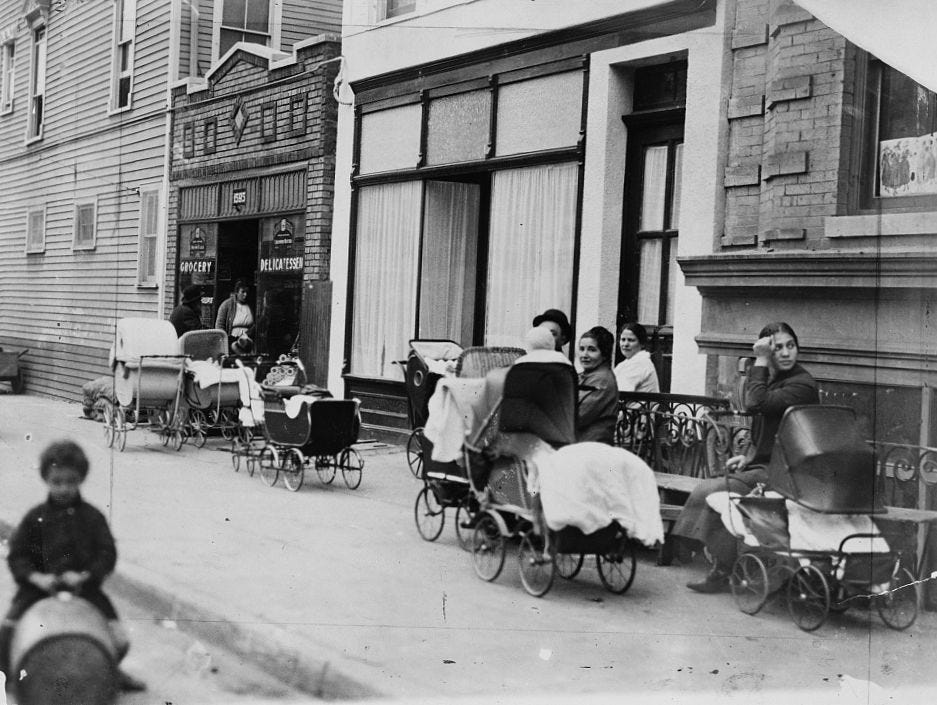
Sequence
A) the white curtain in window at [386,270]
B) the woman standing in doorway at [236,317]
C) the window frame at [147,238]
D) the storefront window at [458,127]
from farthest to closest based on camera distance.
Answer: the storefront window at [458,127] < the white curtain in window at [386,270] < the woman standing in doorway at [236,317] < the window frame at [147,238]

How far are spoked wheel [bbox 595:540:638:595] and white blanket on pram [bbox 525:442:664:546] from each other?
0.37ft

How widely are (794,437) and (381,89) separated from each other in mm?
3028

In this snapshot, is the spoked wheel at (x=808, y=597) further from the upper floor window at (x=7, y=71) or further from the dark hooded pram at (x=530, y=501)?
the upper floor window at (x=7, y=71)

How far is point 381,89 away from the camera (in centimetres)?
578

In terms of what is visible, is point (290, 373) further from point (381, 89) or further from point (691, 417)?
point (691, 417)

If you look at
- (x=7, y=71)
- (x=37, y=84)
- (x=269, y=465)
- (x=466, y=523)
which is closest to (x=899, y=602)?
(x=466, y=523)

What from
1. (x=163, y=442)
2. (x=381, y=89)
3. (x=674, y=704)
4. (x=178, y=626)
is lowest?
(x=674, y=704)

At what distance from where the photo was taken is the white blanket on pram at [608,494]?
15.4ft

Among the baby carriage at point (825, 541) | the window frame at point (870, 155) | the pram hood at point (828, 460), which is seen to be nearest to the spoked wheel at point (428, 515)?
the baby carriage at point (825, 541)

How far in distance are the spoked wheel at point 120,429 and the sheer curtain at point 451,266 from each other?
1903 millimetres

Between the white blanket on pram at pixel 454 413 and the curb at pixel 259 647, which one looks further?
the white blanket on pram at pixel 454 413

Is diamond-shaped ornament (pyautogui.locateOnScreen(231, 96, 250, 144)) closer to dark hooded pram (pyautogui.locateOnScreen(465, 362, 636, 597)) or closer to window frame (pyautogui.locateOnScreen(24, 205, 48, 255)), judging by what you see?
window frame (pyautogui.locateOnScreen(24, 205, 48, 255))

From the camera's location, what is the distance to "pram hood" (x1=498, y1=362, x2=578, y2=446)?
489cm

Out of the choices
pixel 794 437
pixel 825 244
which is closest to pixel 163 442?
pixel 794 437
